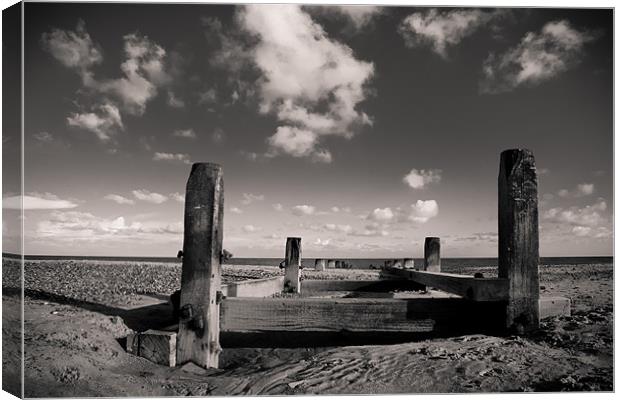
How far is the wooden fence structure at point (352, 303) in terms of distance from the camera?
3.30 m

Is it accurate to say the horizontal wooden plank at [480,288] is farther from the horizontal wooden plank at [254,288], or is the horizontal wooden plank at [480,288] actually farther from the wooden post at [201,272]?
the horizontal wooden plank at [254,288]

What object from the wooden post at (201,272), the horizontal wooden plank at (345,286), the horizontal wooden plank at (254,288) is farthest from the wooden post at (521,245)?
the horizontal wooden plank at (345,286)

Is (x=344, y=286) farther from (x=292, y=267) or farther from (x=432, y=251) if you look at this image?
(x=432, y=251)

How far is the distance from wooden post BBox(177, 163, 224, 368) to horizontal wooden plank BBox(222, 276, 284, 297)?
1.10 m


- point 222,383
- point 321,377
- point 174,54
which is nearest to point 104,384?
point 222,383

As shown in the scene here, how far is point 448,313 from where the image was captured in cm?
341

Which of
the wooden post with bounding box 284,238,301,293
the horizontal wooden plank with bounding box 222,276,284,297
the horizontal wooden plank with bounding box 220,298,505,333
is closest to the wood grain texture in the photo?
the horizontal wooden plank with bounding box 220,298,505,333

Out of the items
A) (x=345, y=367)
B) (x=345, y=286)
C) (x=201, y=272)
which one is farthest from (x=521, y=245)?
(x=345, y=286)

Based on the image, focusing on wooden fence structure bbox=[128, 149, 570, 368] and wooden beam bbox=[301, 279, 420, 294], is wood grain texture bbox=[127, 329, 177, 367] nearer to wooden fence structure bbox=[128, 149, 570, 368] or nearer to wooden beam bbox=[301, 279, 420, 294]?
wooden fence structure bbox=[128, 149, 570, 368]

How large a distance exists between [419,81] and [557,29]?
59.0 inches

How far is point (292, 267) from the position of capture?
23.6ft

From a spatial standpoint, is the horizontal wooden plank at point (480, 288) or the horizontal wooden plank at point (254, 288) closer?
the horizontal wooden plank at point (480, 288)

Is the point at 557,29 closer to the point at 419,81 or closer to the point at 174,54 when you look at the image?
the point at 419,81

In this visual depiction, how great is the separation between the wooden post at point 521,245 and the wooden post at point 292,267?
13.6ft
